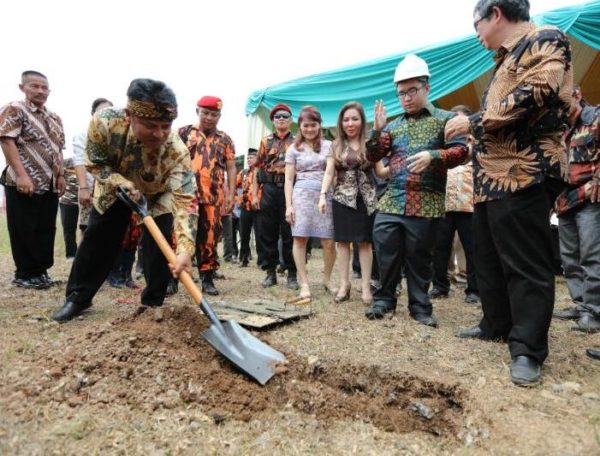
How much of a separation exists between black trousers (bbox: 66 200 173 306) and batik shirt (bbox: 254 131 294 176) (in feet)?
5.64

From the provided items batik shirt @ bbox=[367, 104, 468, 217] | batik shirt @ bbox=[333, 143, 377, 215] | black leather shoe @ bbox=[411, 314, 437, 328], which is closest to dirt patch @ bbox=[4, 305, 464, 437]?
black leather shoe @ bbox=[411, 314, 437, 328]

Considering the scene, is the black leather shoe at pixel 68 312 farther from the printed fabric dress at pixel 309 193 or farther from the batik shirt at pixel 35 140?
the printed fabric dress at pixel 309 193

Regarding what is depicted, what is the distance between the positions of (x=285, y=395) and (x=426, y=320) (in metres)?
1.49

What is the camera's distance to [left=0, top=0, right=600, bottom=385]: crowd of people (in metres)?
2.25

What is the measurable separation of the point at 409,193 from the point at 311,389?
5.49 ft

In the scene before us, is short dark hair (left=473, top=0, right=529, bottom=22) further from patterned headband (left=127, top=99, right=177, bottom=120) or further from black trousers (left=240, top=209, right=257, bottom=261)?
black trousers (left=240, top=209, right=257, bottom=261)

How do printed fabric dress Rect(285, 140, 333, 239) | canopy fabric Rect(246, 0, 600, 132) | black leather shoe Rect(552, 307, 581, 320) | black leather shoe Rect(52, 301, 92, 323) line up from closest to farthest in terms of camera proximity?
black leather shoe Rect(52, 301, 92, 323)
black leather shoe Rect(552, 307, 581, 320)
printed fabric dress Rect(285, 140, 333, 239)
canopy fabric Rect(246, 0, 600, 132)

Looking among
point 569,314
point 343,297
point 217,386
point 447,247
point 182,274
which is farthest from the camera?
point 447,247

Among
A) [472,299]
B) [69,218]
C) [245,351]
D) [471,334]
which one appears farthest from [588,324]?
[69,218]

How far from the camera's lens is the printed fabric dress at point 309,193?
4117 mm

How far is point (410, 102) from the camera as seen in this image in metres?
3.30

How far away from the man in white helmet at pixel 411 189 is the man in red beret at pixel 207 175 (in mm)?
1598

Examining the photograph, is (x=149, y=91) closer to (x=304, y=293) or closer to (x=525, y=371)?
(x=304, y=293)

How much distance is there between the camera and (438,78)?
6340 millimetres
